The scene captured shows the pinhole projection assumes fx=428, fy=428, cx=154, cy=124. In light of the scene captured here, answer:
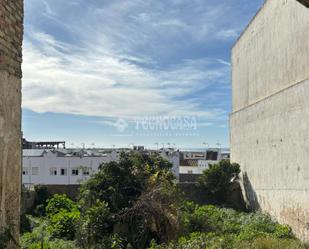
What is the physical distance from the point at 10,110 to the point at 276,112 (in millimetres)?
12309

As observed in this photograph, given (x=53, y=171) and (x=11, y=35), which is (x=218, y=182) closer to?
(x=11, y=35)

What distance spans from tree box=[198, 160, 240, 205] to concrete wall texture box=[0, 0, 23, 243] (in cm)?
1513

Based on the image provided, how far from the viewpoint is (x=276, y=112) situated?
1617cm

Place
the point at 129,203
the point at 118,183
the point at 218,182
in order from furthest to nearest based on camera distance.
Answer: the point at 218,182, the point at 118,183, the point at 129,203

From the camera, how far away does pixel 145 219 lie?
1256 cm

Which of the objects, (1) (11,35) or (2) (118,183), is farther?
(2) (118,183)

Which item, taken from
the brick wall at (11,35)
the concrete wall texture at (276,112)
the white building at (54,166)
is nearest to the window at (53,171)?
the white building at (54,166)

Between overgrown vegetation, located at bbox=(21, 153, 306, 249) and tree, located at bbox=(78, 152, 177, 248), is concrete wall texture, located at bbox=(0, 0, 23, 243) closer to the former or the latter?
overgrown vegetation, located at bbox=(21, 153, 306, 249)

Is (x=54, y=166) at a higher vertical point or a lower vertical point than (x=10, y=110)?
lower

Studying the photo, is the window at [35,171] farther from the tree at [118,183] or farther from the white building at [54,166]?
the tree at [118,183]

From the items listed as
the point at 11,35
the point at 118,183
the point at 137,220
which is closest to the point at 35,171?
the point at 118,183

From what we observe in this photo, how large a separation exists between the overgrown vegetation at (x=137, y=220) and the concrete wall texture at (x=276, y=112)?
1.20m

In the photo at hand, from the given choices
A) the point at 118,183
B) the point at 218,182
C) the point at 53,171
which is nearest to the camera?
the point at 118,183

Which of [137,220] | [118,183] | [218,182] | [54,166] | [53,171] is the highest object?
[118,183]
